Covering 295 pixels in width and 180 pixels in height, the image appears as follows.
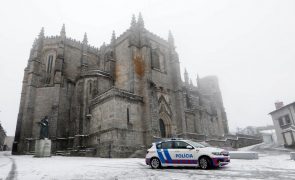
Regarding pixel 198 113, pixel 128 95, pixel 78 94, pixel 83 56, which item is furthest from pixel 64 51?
pixel 198 113

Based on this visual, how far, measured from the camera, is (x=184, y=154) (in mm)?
10188

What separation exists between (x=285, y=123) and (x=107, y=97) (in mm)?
27159

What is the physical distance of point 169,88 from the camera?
32812mm

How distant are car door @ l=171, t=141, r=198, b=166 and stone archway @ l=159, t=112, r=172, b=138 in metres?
19.3

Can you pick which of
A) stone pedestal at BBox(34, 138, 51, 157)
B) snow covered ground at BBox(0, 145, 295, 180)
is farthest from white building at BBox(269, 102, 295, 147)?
stone pedestal at BBox(34, 138, 51, 157)

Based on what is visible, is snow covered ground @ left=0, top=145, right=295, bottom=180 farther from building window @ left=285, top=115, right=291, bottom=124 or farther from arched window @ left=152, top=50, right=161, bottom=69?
building window @ left=285, top=115, right=291, bottom=124

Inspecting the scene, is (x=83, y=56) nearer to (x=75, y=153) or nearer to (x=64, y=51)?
(x=64, y=51)

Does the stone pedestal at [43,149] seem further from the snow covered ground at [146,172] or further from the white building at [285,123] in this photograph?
the white building at [285,123]

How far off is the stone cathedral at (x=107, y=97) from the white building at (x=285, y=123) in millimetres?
11435

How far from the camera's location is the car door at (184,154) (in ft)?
32.8

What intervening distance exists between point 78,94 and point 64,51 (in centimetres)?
921

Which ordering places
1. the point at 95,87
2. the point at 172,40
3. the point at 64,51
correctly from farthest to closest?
the point at 172,40 → the point at 64,51 → the point at 95,87

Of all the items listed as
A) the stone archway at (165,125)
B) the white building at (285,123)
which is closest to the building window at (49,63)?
the stone archway at (165,125)

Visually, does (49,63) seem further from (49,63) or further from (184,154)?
(184,154)
